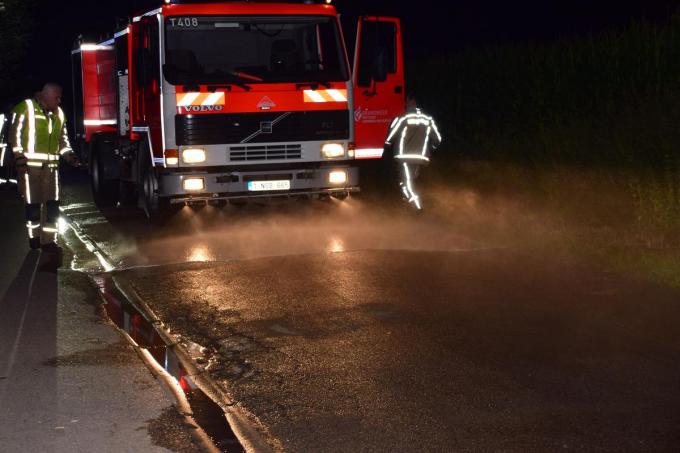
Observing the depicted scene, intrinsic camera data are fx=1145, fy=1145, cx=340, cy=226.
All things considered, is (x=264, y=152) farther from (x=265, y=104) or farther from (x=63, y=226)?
(x=63, y=226)

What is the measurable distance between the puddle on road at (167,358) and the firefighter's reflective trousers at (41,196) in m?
2.01

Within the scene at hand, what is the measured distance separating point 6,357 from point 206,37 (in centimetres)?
727

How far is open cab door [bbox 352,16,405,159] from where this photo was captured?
593 inches

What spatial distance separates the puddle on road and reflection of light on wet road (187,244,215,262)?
1.25 meters

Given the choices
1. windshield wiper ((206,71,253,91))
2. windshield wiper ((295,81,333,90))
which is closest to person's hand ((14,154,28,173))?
windshield wiper ((206,71,253,91))

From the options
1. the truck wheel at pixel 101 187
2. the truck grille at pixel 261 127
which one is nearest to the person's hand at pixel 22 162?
the truck grille at pixel 261 127

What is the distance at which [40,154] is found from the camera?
1267 cm

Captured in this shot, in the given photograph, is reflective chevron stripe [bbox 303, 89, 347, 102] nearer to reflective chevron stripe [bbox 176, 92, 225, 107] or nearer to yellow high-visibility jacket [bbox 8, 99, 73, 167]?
reflective chevron stripe [bbox 176, 92, 225, 107]

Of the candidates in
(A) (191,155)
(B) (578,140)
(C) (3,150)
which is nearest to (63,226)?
(C) (3,150)

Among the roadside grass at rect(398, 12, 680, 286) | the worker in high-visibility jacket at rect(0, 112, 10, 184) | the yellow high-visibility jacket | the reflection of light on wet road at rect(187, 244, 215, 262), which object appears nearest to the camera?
the roadside grass at rect(398, 12, 680, 286)

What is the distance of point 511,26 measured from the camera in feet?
148

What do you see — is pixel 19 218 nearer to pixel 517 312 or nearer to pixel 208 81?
pixel 208 81

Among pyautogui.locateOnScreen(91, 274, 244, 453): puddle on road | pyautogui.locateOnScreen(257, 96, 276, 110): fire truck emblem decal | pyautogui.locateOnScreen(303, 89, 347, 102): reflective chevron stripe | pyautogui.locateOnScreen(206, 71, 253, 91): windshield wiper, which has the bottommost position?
pyautogui.locateOnScreen(91, 274, 244, 453): puddle on road

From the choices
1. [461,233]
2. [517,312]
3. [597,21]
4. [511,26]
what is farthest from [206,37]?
[511,26]
